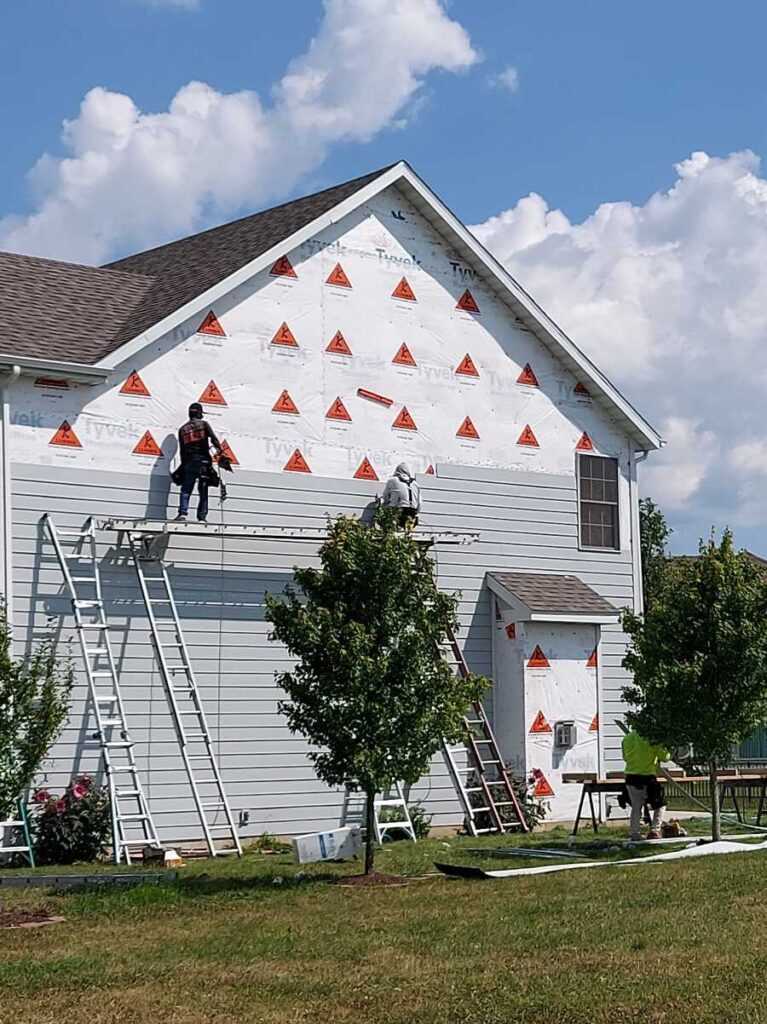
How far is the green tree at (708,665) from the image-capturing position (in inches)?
698

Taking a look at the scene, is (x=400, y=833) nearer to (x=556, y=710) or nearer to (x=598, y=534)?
(x=556, y=710)

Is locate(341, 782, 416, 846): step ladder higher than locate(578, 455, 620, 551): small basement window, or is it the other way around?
locate(578, 455, 620, 551): small basement window

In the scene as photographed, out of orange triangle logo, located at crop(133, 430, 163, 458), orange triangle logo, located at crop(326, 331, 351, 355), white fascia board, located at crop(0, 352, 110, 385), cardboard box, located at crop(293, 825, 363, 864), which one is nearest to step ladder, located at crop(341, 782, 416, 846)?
cardboard box, located at crop(293, 825, 363, 864)

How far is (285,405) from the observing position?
848 inches

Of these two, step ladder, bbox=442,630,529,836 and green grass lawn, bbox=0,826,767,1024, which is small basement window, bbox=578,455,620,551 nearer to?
step ladder, bbox=442,630,529,836

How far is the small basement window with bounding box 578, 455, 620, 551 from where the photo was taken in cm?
2489

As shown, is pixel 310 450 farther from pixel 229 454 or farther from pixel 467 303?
pixel 467 303

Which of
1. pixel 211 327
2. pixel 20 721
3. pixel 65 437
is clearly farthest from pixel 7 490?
pixel 20 721

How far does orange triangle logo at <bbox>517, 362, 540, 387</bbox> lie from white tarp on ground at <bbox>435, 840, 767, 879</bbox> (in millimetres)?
8887

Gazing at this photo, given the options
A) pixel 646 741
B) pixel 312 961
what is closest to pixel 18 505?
pixel 646 741

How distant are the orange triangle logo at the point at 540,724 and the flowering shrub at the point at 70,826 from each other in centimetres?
692

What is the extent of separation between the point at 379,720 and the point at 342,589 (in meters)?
1.40

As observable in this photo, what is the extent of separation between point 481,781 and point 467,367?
6.48 metres

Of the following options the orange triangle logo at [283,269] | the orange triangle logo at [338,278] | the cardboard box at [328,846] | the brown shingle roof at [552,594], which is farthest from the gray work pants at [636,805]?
the orange triangle logo at [283,269]
